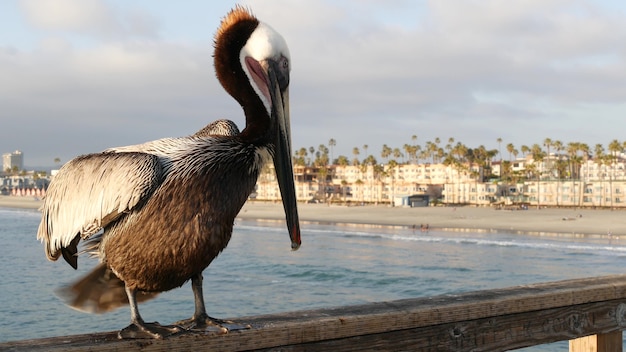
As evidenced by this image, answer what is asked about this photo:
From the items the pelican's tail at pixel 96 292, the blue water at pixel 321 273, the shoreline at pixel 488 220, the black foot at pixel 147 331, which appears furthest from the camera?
the shoreline at pixel 488 220

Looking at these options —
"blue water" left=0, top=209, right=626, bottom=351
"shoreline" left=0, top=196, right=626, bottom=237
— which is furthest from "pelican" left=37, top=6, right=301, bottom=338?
"shoreline" left=0, top=196, right=626, bottom=237

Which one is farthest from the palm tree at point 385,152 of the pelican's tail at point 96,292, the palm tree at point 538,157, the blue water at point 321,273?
the pelican's tail at point 96,292

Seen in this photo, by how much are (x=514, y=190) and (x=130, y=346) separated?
102662mm

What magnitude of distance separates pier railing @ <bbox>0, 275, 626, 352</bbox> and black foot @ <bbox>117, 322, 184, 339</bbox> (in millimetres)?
28

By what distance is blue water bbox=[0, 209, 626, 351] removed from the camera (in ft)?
59.8

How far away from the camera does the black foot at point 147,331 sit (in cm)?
192

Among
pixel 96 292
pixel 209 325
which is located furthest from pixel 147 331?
pixel 96 292

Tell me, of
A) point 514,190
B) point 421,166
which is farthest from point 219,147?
point 421,166

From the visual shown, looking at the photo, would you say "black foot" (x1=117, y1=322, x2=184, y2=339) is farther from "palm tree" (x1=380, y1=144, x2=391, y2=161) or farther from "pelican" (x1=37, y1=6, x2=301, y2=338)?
"palm tree" (x1=380, y1=144, x2=391, y2=161)

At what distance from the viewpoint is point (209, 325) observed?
6.91ft

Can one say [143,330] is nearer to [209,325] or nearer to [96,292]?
[209,325]

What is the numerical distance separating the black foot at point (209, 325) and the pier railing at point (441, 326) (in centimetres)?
4

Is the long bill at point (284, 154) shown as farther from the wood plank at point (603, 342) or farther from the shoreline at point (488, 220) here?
the shoreline at point (488, 220)

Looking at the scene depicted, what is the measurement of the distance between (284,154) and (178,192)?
0.36 meters
